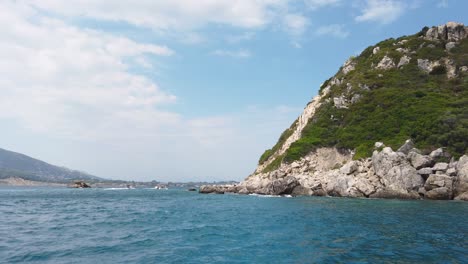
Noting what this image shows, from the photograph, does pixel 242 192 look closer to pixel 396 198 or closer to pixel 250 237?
pixel 396 198

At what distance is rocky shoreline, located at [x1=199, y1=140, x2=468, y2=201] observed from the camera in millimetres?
56594

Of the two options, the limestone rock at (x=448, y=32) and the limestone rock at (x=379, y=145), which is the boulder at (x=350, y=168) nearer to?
the limestone rock at (x=379, y=145)

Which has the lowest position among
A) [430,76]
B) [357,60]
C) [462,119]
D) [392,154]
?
[392,154]

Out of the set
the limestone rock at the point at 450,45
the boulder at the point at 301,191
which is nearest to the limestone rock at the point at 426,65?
the limestone rock at the point at 450,45

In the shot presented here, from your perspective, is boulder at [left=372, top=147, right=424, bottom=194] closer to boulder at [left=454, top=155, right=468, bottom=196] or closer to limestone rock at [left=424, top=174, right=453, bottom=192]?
limestone rock at [left=424, top=174, right=453, bottom=192]

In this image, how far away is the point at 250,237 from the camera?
26219 millimetres

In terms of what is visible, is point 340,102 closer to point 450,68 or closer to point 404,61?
point 404,61

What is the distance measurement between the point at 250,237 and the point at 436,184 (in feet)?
143

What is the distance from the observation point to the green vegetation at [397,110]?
71.8 metres

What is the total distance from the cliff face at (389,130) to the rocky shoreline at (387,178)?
0.16m

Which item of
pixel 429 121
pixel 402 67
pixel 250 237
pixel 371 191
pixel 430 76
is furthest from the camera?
pixel 402 67

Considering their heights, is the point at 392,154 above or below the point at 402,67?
below

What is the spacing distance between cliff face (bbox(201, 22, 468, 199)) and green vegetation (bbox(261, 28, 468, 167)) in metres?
0.21

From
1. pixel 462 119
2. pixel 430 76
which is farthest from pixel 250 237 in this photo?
pixel 430 76
